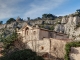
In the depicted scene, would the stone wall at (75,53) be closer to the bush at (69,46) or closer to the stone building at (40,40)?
the bush at (69,46)

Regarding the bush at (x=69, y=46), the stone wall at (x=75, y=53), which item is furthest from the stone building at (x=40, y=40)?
the stone wall at (x=75, y=53)

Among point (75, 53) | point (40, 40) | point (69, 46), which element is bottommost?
point (75, 53)

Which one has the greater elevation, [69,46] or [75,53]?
[69,46]

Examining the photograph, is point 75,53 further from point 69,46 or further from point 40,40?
point 40,40

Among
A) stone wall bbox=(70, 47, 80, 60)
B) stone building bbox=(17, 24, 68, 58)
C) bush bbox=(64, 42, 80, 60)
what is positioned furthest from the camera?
stone building bbox=(17, 24, 68, 58)

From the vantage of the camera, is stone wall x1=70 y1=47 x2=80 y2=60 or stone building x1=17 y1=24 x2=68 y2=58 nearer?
stone wall x1=70 y1=47 x2=80 y2=60

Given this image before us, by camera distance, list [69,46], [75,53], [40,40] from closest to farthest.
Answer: [75,53] → [69,46] → [40,40]

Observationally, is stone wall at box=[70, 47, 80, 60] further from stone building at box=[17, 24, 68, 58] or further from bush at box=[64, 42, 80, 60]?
stone building at box=[17, 24, 68, 58]

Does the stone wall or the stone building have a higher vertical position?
the stone building

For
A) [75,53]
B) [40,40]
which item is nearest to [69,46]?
[75,53]

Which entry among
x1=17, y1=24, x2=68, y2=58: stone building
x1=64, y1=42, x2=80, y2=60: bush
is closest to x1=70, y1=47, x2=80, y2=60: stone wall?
x1=64, y1=42, x2=80, y2=60: bush

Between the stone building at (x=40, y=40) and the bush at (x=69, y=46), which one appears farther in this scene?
the stone building at (x=40, y=40)

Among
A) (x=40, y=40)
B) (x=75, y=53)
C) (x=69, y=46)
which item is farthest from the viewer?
(x=40, y=40)

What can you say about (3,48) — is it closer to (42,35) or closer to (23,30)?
(23,30)
